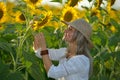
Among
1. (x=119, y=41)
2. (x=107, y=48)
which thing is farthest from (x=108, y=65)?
(x=119, y=41)

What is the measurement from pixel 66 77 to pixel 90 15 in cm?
234

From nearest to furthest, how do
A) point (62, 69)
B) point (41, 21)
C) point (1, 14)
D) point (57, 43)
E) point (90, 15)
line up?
1. point (62, 69)
2. point (41, 21)
3. point (1, 14)
4. point (57, 43)
5. point (90, 15)

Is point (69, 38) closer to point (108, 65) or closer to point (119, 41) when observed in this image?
point (119, 41)

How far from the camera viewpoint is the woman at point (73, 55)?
3.87 metres

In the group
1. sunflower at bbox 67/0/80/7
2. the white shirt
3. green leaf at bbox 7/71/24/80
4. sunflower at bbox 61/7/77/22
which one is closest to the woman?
the white shirt

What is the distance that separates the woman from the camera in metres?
3.87

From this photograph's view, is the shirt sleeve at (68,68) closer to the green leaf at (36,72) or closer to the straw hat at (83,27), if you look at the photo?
the green leaf at (36,72)

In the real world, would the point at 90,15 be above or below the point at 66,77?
below

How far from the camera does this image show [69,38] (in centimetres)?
399

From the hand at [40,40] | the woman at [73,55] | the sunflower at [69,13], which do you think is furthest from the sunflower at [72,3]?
the hand at [40,40]

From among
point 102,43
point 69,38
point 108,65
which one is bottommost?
point 108,65

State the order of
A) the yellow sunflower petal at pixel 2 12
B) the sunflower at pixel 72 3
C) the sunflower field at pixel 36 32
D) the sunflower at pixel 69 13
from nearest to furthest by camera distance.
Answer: the sunflower field at pixel 36 32 < the yellow sunflower petal at pixel 2 12 < the sunflower at pixel 69 13 < the sunflower at pixel 72 3

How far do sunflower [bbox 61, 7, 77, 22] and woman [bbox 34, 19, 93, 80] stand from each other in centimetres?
126

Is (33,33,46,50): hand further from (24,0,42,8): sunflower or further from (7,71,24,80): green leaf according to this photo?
(24,0,42,8): sunflower
